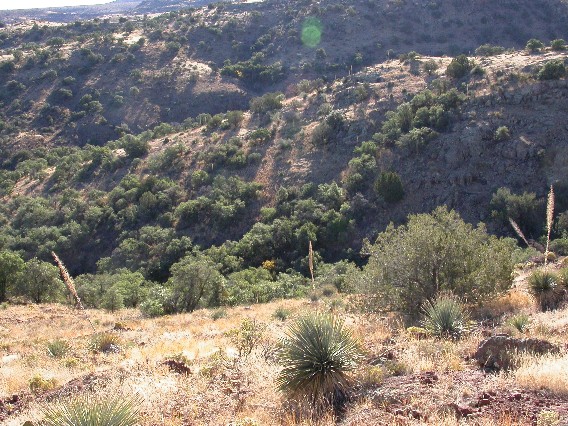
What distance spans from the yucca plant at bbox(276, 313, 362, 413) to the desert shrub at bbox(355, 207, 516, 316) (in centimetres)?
509

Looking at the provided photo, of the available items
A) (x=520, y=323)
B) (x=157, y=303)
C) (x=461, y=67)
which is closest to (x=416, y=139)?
(x=461, y=67)

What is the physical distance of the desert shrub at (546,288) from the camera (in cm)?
1002

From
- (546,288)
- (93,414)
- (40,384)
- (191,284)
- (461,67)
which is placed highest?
(93,414)

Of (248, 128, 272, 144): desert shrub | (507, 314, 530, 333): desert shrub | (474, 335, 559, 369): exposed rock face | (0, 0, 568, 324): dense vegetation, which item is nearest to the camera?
(474, 335, 559, 369): exposed rock face

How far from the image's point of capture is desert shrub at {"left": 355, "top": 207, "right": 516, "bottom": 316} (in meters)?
10.4

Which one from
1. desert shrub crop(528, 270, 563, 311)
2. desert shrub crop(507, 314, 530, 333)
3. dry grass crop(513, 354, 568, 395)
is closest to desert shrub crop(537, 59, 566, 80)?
desert shrub crop(528, 270, 563, 311)

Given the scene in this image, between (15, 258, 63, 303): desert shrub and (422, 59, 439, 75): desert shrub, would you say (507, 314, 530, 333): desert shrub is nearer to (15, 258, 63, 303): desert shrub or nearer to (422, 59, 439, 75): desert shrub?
(15, 258, 63, 303): desert shrub

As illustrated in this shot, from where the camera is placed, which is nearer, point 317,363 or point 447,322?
point 317,363

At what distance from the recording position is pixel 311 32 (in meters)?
69.8

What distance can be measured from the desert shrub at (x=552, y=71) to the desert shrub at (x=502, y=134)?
5.33 meters

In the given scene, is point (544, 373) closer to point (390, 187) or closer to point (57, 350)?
point (57, 350)

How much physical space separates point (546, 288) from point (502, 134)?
880 inches

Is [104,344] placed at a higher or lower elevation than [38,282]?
higher

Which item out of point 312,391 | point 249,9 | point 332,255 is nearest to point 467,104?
point 332,255
